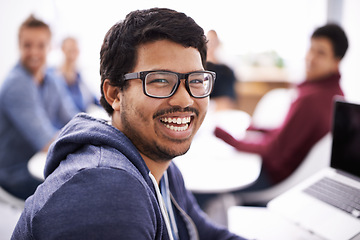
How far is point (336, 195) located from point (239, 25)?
8.72 feet

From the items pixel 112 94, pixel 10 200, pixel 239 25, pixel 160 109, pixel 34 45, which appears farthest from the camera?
pixel 239 25

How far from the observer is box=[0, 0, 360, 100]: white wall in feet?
8.32

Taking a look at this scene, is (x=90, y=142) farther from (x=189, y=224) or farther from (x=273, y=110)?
(x=273, y=110)

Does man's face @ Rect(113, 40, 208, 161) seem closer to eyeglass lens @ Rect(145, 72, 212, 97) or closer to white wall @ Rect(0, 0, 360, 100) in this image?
eyeglass lens @ Rect(145, 72, 212, 97)

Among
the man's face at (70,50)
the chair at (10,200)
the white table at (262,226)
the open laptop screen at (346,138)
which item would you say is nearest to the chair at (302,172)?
the open laptop screen at (346,138)

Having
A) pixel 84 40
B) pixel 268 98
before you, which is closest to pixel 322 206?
pixel 268 98

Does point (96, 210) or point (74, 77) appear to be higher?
point (74, 77)

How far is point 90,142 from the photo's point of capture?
771 mm

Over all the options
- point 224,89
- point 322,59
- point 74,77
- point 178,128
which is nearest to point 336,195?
point 178,128

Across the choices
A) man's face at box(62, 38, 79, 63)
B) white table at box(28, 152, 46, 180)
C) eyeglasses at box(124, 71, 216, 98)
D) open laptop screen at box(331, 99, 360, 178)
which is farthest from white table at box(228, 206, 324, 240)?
man's face at box(62, 38, 79, 63)

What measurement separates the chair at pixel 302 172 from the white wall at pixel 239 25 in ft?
2.78

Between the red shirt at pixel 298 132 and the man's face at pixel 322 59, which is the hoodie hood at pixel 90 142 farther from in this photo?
the man's face at pixel 322 59

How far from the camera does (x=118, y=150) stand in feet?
2.55

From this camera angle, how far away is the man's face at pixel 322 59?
6.26 ft
